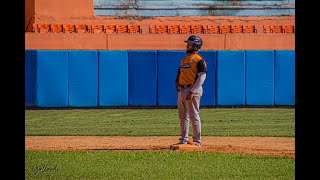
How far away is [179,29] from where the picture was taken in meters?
32.4

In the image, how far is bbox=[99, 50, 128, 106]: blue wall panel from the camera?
2919cm

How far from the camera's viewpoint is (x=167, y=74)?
29.4 metres

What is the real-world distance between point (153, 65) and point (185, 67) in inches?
531

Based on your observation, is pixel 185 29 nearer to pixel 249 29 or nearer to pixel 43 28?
pixel 249 29

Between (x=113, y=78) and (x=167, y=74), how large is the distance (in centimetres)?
159

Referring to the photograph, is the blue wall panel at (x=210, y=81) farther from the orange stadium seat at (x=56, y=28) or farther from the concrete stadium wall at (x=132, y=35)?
the orange stadium seat at (x=56, y=28)

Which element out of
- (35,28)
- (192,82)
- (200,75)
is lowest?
(192,82)

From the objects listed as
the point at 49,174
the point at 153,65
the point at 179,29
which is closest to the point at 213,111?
the point at 153,65

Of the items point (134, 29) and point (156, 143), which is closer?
point (156, 143)

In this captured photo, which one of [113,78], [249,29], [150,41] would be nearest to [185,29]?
[150,41]

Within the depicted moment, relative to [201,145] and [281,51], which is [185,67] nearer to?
[201,145]

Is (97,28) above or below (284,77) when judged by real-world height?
above

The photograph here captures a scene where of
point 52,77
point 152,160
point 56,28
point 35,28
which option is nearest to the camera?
point 152,160

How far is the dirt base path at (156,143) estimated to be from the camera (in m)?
16.5
